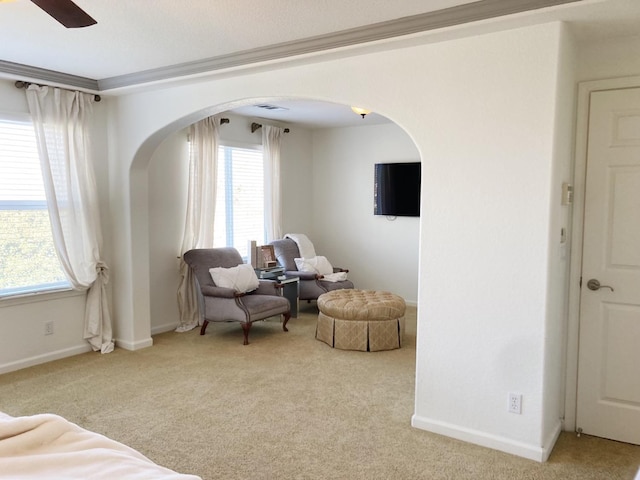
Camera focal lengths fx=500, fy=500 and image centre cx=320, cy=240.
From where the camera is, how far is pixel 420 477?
2.70 meters

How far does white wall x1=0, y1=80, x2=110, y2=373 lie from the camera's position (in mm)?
4219

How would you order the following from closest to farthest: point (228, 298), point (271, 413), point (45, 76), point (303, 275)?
point (271, 413) → point (45, 76) → point (228, 298) → point (303, 275)

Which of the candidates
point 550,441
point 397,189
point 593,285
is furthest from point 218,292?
point 593,285

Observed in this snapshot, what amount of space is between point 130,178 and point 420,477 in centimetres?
363

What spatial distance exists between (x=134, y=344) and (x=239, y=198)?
93.2 inches

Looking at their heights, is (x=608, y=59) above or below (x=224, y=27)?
below

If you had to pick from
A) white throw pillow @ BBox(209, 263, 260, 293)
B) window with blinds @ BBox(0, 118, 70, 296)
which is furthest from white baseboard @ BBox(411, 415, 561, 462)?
window with blinds @ BBox(0, 118, 70, 296)

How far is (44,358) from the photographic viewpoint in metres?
4.49

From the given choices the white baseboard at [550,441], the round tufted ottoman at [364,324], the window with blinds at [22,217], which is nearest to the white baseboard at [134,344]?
the window with blinds at [22,217]

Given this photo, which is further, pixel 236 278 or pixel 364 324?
pixel 236 278

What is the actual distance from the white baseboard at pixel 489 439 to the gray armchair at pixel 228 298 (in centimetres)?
233

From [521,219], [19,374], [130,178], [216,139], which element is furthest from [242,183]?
[521,219]

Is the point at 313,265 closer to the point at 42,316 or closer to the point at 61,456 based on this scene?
the point at 42,316

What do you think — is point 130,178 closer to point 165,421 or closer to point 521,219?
point 165,421
